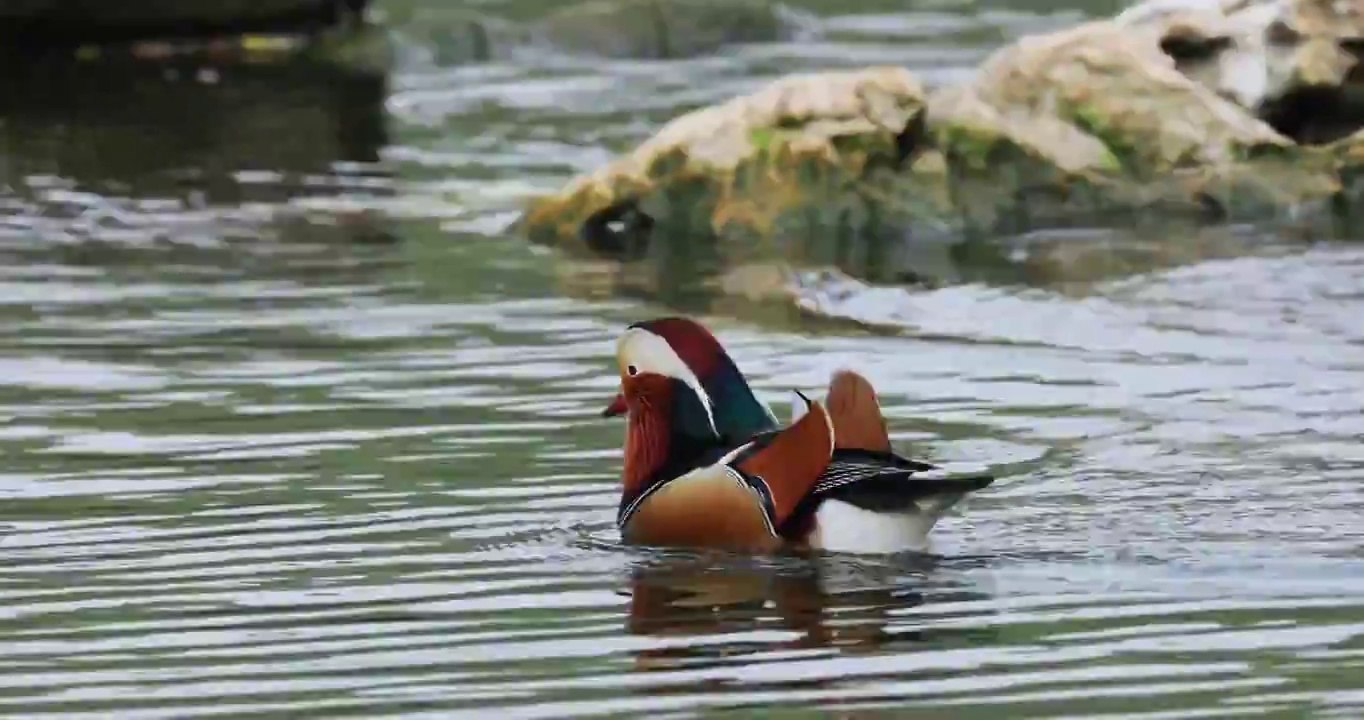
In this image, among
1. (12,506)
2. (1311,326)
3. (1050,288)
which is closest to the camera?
(12,506)

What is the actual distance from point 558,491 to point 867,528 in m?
1.45

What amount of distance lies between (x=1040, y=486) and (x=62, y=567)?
113 inches

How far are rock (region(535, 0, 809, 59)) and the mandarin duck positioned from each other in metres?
19.0

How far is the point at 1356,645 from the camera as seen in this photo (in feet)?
22.5

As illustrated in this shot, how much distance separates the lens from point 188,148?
786 inches

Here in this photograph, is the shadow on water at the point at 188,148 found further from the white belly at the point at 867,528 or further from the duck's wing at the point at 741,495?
the white belly at the point at 867,528

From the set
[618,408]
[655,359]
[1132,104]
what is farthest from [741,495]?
[1132,104]

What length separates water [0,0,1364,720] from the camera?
673cm

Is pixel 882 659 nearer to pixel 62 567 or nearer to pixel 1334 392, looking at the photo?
pixel 62 567

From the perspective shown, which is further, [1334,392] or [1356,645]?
[1334,392]

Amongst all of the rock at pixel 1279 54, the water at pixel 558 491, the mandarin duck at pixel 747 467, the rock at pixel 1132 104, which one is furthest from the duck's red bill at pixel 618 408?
the rock at pixel 1279 54

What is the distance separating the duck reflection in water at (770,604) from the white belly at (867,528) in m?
0.04

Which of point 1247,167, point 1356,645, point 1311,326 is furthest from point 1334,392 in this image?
point 1247,167

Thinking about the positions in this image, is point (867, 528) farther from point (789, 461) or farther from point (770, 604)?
point (770, 604)
